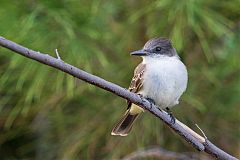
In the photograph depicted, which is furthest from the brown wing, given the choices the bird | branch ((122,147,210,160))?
branch ((122,147,210,160))

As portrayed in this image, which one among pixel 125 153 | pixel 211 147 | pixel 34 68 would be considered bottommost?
pixel 125 153

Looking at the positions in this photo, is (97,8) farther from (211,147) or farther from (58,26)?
(211,147)

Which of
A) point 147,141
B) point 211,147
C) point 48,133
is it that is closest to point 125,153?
point 147,141

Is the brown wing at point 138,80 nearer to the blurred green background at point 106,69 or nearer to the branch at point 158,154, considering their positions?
the branch at point 158,154

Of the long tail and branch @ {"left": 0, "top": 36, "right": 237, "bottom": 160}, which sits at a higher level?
branch @ {"left": 0, "top": 36, "right": 237, "bottom": 160}

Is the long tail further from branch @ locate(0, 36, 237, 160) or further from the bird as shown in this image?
branch @ locate(0, 36, 237, 160)

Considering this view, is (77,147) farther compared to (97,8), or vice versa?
(77,147)

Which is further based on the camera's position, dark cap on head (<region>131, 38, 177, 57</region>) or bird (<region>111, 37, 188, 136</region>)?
dark cap on head (<region>131, 38, 177, 57</region>)

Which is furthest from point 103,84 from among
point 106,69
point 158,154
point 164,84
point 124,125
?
point 106,69
